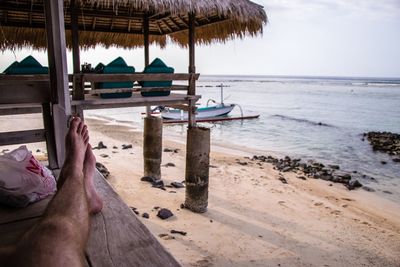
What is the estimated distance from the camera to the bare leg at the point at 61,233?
99 centimetres

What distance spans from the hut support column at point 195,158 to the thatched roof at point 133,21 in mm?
772

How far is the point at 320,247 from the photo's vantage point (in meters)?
4.92

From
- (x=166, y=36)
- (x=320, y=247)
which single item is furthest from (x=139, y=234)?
(x=166, y=36)

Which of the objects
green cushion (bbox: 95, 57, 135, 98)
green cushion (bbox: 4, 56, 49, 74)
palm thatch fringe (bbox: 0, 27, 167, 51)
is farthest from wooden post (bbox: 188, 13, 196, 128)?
palm thatch fringe (bbox: 0, 27, 167, 51)

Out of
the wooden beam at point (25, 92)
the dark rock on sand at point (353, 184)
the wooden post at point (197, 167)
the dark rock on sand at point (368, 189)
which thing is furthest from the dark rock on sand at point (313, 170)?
the wooden beam at point (25, 92)

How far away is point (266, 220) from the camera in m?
5.77

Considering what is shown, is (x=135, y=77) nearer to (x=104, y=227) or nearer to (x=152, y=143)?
(x=152, y=143)

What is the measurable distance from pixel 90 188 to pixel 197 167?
3.81 meters

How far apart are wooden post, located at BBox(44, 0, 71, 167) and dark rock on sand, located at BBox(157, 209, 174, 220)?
3.11 meters

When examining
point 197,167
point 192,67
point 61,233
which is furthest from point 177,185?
point 61,233

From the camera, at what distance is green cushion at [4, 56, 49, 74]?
14.3 ft

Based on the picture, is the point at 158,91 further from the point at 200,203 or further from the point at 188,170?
the point at 200,203

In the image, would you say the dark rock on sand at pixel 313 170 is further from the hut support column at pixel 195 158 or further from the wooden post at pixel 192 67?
the wooden post at pixel 192 67

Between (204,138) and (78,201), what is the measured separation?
4140 mm
